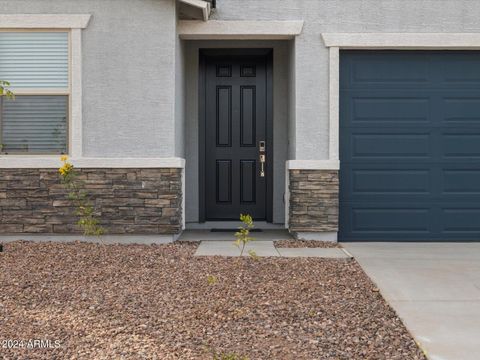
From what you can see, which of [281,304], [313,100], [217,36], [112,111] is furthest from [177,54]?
[281,304]

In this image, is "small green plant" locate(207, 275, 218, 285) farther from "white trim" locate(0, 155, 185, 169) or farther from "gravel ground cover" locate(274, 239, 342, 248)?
"white trim" locate(0, 155, 185, 169)

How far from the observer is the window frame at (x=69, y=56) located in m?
6.89

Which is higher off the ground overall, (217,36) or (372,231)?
(217,36)

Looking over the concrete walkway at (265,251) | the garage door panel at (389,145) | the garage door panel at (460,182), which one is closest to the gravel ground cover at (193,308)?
the concrete walkway at (265,251)

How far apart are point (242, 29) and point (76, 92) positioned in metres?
2.19

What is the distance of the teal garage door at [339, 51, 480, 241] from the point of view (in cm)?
733

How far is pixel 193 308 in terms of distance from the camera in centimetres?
414

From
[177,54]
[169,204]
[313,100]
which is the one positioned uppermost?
[177,54]

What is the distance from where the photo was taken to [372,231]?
7.35m

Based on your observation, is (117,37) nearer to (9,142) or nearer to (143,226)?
(9,142)

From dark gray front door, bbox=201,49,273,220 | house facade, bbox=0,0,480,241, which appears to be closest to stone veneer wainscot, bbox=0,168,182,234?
house facade, bbox=0,0,480,241

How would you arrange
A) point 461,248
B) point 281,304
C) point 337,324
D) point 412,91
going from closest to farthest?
point 337,324 < point 281,304 < point 461,248 < point 412,91

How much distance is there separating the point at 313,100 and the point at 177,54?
71.1 inches

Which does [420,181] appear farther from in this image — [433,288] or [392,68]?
[433,288]
